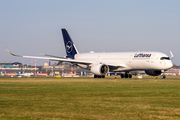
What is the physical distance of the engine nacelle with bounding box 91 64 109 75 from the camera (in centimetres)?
5243

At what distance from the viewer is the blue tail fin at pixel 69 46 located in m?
65.1

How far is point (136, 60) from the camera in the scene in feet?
172

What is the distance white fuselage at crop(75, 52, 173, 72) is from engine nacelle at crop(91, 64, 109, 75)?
2.82m

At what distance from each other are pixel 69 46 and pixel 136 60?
17469 millimetres

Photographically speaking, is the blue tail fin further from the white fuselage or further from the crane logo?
the white fuselage

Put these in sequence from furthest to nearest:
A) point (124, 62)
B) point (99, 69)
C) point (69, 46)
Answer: point (69, 46) → point (124, 62) → point (99, 69)

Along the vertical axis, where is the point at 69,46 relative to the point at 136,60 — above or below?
above

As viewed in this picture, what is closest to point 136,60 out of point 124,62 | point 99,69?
point 124,62

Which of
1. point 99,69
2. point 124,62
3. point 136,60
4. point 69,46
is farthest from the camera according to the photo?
point 69,46

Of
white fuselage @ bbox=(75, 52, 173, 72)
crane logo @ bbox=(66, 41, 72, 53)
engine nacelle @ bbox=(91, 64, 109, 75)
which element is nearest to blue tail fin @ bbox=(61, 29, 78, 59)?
crane logo @ bbox=(66, 41, 72, 53)

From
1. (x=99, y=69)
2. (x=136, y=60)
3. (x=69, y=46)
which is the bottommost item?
(x=99, y=69)

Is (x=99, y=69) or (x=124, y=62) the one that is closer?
(x=99, y=69)

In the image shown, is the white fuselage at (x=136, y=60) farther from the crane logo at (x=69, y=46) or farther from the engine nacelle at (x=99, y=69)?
the crane logo at (x=69, y=46)

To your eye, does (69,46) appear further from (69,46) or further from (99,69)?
(99,69)
